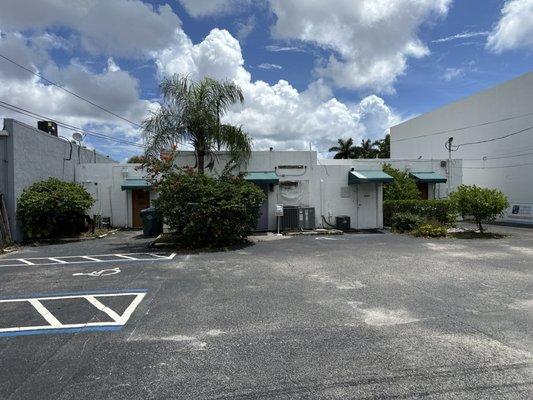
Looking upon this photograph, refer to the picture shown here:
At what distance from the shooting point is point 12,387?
3658mm

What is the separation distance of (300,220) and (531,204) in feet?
47.9

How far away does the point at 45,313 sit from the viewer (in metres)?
6.00

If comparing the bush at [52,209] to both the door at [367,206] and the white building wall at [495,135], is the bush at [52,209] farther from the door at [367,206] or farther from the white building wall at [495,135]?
the white building wall at [495,135]

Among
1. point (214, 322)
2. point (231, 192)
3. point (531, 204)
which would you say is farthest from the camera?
point (531, 204)

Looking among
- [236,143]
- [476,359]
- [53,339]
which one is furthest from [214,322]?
[236,143]

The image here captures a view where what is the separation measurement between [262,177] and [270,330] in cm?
1244

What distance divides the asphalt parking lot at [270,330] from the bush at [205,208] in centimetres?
267

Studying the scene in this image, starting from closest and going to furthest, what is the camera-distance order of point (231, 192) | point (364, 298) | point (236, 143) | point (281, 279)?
1. point (364, 298)
2. point (281, 279)
3. point (231, 192)
4. point (236, 143)

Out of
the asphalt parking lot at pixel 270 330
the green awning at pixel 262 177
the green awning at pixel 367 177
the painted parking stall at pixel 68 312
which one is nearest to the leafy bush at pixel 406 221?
the green awning at pixel 367 177

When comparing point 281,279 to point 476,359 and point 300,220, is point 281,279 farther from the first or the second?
point 300,220

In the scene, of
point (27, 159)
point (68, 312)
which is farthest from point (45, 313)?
point (27, 159)

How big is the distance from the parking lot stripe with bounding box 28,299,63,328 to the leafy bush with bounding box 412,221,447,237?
1326 centimetres

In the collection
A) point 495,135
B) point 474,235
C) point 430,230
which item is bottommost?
point 474,235

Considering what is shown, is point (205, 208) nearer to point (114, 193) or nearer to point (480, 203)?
point (114, 193)
